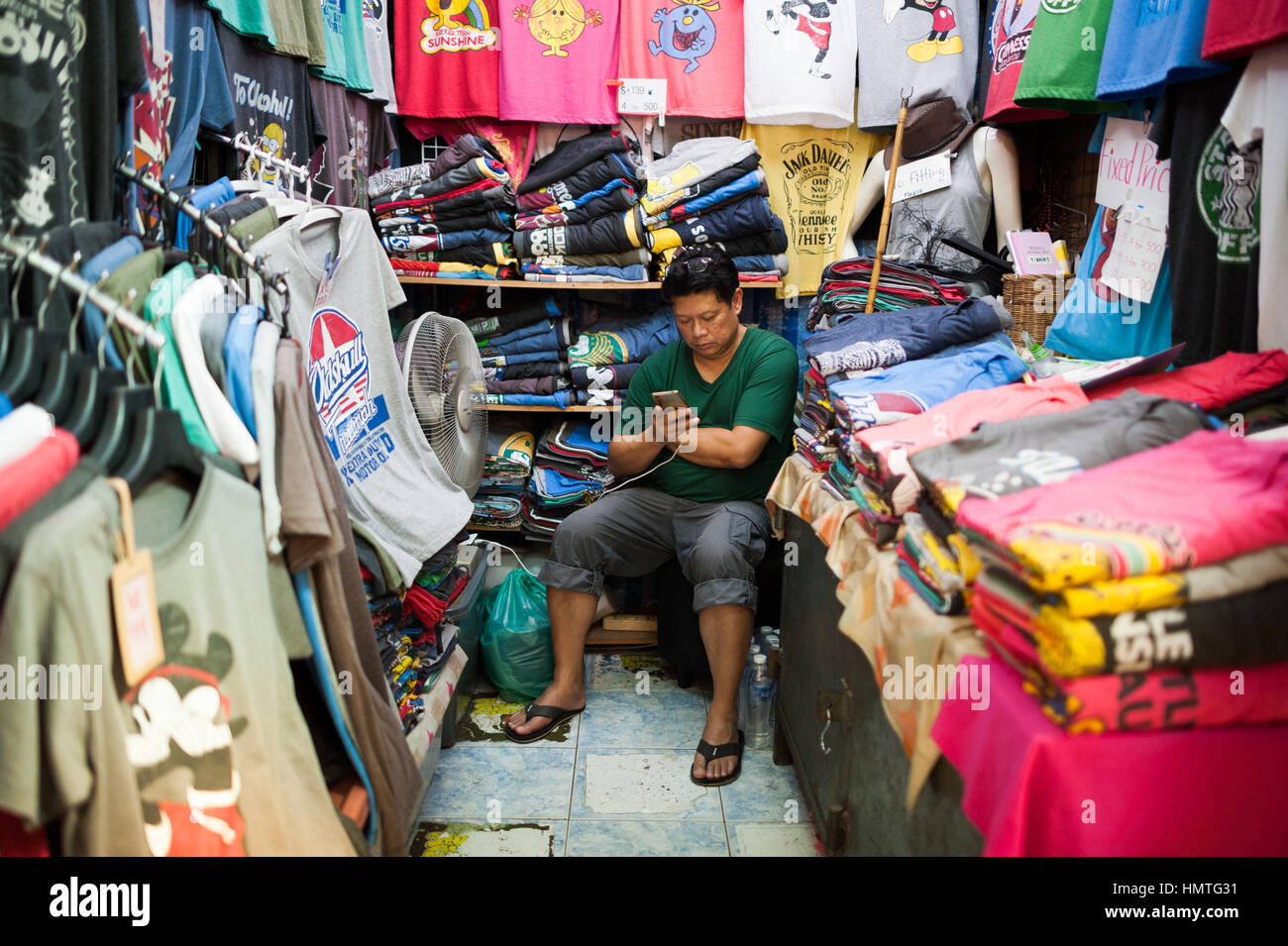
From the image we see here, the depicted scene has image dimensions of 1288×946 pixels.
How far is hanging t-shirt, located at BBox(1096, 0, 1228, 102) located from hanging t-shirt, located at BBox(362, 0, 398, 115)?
2.51 m

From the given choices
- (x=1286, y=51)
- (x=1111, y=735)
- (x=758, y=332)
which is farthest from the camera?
(x=758, y=332)

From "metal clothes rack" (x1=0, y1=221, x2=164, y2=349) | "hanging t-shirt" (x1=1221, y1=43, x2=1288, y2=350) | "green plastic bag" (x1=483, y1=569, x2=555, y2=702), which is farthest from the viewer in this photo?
"green plastic bag" (x1=483, y1=569, x2=555, y2=702)

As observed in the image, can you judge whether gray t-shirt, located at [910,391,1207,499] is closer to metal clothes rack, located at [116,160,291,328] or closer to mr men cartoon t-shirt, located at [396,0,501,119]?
metal clothes rack, located at [116,160,291,328]

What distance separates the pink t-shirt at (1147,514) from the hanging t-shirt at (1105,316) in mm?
1035

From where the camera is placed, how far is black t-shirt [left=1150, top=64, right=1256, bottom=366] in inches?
70.4

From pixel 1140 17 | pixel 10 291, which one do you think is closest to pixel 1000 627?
pixel 10 291

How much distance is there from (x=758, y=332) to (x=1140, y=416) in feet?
5.86

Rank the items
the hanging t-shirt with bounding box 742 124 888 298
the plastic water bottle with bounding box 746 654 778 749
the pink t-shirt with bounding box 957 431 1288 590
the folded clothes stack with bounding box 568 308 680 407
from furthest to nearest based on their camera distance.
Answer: the hanging t-shirt with bounding box 742 124 888 298 → the folded clothes stack with bounding box 568 308 680 407 → the plastic water bottle with bounding box 746 654 778 749 → the pink t-shirt with bounding box 957 431 1288 590

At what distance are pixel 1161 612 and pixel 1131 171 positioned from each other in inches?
65.3

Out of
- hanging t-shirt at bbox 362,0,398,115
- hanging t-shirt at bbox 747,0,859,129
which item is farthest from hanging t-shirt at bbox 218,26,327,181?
hanging t-shirt at bbox 747,0,859,129

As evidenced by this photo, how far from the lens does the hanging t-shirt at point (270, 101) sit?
2494 millimetres

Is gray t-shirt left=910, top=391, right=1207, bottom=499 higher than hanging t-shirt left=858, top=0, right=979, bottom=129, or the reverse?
hanging t-shirt left=858, top=0, right=979, bottom=129

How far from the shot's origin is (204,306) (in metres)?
1.44

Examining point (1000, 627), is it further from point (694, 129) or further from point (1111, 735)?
point (694, 129)
